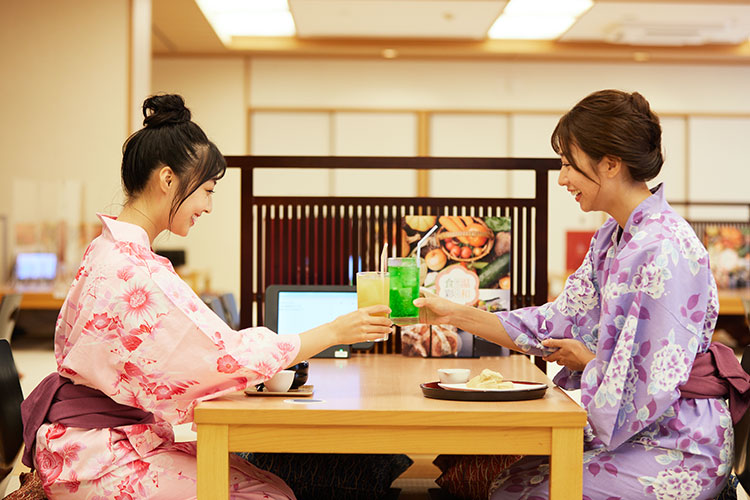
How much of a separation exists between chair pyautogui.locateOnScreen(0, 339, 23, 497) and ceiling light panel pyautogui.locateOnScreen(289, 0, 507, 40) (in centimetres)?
604

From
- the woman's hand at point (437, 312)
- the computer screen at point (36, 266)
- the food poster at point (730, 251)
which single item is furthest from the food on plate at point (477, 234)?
the food poster at point (730, 251)

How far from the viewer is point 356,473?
89.3 inches

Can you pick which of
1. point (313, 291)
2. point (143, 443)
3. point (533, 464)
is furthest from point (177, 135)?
point (533, 464)

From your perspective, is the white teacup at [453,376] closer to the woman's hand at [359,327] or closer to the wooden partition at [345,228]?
Result: the woman's hand at [359,327]

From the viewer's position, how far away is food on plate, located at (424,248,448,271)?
252 cm

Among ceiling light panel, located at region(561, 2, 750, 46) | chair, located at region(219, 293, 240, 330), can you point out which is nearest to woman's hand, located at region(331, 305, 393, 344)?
chair, located at region(219, 293, 240, 330)

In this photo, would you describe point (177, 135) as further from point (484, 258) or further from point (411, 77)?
point (411, 77)

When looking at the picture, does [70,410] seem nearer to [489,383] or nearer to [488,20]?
[489,383]

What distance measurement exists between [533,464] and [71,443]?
998 millimetres

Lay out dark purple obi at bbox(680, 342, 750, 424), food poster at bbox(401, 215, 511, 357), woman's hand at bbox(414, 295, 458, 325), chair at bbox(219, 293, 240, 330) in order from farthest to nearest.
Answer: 1. chair at bbox(219, 293, 240, 330)
2. food poster at bbox(401, 215, 511, 357)
3. woman's hand at bbox(414, 295, 458, 325)
4. dark purple obi at bbox(680, 342, 750, 424)

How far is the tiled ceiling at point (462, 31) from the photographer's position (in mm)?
7352

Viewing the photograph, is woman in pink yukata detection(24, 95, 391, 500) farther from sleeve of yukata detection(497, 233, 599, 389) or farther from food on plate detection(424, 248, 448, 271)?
food on plate detection(424, 248, 448, 271)

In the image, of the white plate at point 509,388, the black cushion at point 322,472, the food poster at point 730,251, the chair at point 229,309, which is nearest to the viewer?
the white plate at point 509,388

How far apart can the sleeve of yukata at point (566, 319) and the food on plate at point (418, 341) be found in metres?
0.36
